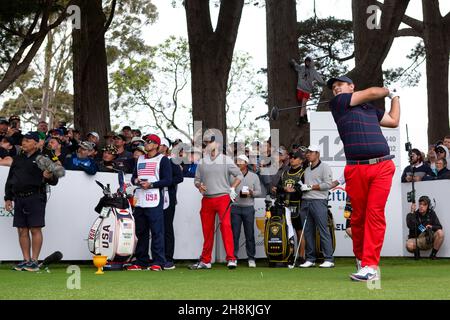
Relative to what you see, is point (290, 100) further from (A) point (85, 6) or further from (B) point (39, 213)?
(B) point (39, 213)

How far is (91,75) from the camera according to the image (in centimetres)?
2294

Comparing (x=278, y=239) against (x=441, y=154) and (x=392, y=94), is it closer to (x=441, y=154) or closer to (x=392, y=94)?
(x=441, y=154)

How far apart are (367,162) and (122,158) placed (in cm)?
720

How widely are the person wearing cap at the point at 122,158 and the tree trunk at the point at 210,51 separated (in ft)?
12.1

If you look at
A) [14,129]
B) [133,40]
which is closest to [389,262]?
[14,129]

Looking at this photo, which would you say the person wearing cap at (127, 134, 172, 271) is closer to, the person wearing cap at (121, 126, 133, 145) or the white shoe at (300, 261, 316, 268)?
the white shoe at (300, 261, 316, 268)

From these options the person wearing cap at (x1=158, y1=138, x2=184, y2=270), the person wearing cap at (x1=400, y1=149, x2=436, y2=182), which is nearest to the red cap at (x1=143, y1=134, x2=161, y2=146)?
the person wearing cap at (x1=158, y1=138, x2=184, y2=270)

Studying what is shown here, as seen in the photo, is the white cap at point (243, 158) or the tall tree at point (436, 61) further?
the tall tree at point (436, 61)

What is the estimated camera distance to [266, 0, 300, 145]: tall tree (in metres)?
22.4

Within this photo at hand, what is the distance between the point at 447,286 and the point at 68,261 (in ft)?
25.8

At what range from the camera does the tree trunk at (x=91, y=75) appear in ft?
74.2

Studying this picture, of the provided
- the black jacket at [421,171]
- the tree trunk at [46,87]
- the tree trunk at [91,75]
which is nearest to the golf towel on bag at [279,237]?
the black jacket at [421,171]

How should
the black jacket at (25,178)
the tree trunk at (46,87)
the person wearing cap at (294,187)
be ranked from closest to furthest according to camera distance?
the black jacket at (25,178)
the person wearing cap at (294,187)
the tree trunk at (46,87)

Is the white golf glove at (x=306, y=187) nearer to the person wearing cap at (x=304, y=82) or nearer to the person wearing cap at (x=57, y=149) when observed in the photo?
the person wearing cap at (x=57, y=149)
